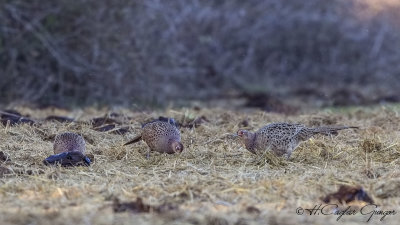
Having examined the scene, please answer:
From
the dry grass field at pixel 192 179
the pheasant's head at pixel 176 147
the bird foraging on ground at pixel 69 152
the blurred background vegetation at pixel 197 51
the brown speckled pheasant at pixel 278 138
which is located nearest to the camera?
the dry grass field at pixel 192 179

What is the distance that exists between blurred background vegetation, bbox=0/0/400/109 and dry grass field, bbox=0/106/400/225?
655 cm

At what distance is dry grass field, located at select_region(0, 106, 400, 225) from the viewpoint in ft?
14.3

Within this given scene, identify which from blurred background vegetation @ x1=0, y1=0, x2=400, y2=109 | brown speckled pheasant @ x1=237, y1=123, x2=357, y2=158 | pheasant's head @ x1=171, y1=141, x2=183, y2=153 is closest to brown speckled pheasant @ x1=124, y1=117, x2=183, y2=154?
pheasant's head @ x1=171, y1=141, x2=183, y2=153

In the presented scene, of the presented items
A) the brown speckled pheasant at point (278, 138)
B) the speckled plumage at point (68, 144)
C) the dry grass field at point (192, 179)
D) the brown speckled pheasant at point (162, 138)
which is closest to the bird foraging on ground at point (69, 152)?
the speckled plumage at point (68, 144)

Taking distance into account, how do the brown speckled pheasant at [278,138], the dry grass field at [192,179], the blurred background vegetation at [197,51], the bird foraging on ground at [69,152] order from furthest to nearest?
the blurred background vegetation at [197,51] → the brown speckled pheasant at [278,138] → the bird foraging on ground at [69,152] → the dry grass field at [192,179]

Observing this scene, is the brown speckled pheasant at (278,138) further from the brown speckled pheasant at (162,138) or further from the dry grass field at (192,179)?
the brown speckled pheasant at (162,138)

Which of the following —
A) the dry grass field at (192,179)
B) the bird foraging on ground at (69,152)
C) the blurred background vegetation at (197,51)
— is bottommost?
the dry grass field at (192,179)

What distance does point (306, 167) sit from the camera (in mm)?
6191

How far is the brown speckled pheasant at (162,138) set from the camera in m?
6.59

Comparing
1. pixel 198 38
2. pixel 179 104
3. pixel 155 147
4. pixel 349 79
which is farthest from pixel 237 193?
pixel 349 79

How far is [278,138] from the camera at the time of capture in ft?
21.0

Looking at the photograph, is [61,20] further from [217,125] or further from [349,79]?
[349,79]

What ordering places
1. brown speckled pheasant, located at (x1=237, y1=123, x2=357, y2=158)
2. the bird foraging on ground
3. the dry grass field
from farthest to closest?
brown speckled pheasant, located at (x1=237, y1=123, x2=357, y2=158) < the bird foraging on ground < the dry grass field

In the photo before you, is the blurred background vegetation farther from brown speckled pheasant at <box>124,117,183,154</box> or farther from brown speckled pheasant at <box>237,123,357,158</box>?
brown speckled pheasant at <box>237,123,357,158</box>
